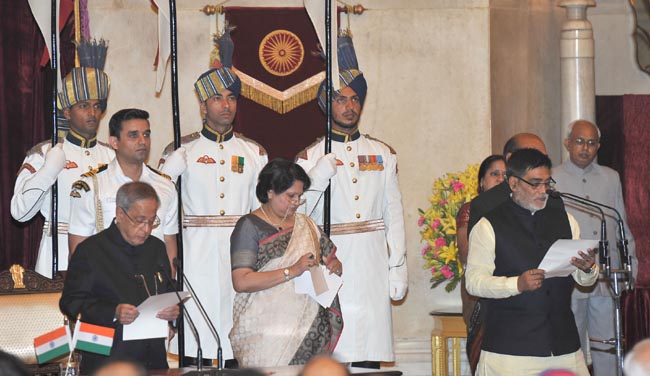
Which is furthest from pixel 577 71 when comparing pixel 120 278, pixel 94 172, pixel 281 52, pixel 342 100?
pixel 120 278

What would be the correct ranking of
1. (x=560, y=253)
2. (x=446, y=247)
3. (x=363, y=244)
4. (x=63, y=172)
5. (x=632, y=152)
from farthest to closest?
(x=632, y=152) → (x=446, y=247) → (x=363, y=244) → (x=63, y=172) → (x=560, y=253)

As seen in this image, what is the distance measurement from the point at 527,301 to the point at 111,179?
2.27 meters

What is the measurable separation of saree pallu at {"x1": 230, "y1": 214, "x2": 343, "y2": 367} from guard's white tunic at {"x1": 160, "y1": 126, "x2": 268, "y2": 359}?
1.17 metres

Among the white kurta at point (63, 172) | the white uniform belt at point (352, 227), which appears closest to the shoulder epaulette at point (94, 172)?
the white kurta at point (63, 172)

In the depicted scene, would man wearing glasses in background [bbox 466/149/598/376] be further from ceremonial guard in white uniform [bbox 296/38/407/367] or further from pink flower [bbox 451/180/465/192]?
pink flower [bbox 451/180/465/192]

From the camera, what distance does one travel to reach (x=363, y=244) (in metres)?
6.90

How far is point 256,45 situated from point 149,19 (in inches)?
29.2

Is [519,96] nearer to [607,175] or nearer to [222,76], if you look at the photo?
[607,175]

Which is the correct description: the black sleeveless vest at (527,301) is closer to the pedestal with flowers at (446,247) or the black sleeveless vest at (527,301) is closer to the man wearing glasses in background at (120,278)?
the man wearing glasses in background at (120,278)

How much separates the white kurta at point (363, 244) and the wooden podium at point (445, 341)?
0.92m

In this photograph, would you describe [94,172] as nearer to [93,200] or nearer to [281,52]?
[93,200]

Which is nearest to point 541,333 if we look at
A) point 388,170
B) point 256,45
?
point 388,170

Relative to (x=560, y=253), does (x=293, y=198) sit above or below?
above

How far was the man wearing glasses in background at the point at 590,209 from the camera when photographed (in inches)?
289
